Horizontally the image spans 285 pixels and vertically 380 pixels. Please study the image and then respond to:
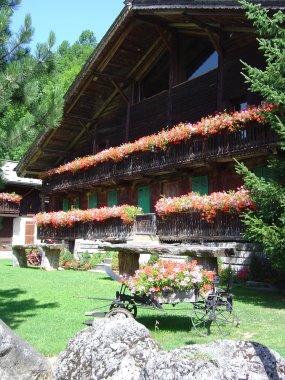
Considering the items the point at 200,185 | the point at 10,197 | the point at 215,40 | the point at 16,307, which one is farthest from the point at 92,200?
the point at 16,307

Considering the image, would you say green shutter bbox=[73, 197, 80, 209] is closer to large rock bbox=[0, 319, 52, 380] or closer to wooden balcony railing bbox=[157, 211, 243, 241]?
wooden balcony railing bbox=[157, 211, 243, 241]

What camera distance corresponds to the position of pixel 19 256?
21.0 m

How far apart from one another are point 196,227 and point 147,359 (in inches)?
483

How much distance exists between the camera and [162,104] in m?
20.8

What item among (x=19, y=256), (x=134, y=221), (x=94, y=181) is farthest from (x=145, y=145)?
(x=19, y=256)

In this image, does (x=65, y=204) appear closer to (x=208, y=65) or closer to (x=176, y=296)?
(x=208, y=65)

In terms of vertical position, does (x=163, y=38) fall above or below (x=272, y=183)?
above

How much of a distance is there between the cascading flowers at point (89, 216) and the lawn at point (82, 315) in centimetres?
547

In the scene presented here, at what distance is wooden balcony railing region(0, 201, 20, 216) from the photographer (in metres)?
34.1

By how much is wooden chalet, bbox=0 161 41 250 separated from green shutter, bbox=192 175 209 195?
18.6 meters

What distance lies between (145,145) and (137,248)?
991 centimetres

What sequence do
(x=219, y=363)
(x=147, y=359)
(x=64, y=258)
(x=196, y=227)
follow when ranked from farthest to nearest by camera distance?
(x=64, y=258)
(x=196, y=227)
(x=147, y=359)
(x=219, y=363)

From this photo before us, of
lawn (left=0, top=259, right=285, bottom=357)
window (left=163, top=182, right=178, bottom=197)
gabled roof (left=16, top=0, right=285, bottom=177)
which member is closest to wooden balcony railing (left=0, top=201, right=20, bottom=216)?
gabled roof (left=16, top=0, right=285, bottom=177)

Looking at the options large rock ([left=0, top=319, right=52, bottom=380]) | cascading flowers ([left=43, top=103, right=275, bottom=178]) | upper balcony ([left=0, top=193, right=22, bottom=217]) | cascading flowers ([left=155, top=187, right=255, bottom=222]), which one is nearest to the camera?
large rock ([left=0, top=319, right=52, bottom=380])
